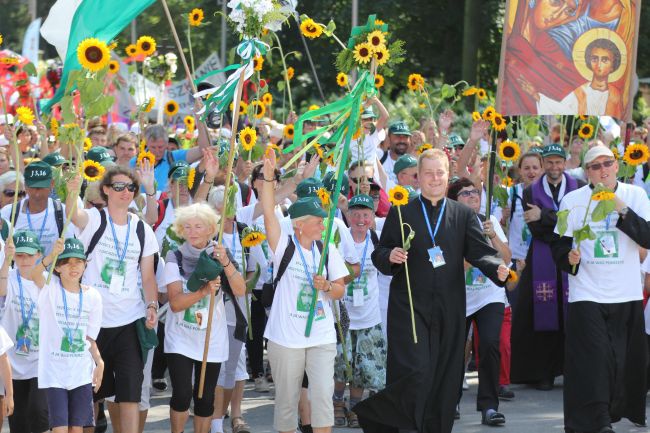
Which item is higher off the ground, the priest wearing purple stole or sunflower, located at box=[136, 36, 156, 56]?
sunflower, located at box=[136, 36, 156, 56]

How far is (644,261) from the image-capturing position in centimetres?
1022

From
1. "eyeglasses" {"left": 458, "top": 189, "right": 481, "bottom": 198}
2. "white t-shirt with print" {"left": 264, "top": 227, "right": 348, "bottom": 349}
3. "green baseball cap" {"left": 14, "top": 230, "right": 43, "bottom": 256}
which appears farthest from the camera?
"eyeglasses" {"left": 458, "top": 189, "right": 481, "bottom": 198}

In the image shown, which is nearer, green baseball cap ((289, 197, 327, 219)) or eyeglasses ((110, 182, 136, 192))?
green baseball cap ((289, 197, 327, 219))

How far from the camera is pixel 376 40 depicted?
31.0 feet

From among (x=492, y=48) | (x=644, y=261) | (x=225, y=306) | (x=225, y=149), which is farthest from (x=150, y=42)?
(x=492, y=48)

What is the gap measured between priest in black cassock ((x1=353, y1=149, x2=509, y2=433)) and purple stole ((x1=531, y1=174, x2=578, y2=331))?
9.16ft

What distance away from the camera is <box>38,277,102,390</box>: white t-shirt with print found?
7906 mm

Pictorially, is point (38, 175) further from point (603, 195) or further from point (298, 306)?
point (603, 195)

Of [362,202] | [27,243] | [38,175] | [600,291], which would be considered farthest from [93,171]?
[600,291]

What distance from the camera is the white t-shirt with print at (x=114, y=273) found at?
27.8 feet

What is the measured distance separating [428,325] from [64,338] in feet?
7.74

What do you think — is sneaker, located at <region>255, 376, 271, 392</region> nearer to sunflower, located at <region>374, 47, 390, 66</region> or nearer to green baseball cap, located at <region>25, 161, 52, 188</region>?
green baseball cap, located at <region>25, 161, 52, 188</region>

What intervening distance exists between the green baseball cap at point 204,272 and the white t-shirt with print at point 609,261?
2.55 metres

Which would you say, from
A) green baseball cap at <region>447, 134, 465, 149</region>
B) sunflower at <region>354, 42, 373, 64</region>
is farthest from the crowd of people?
green baseball cap at <region>447, 134, 465, 149</region>
